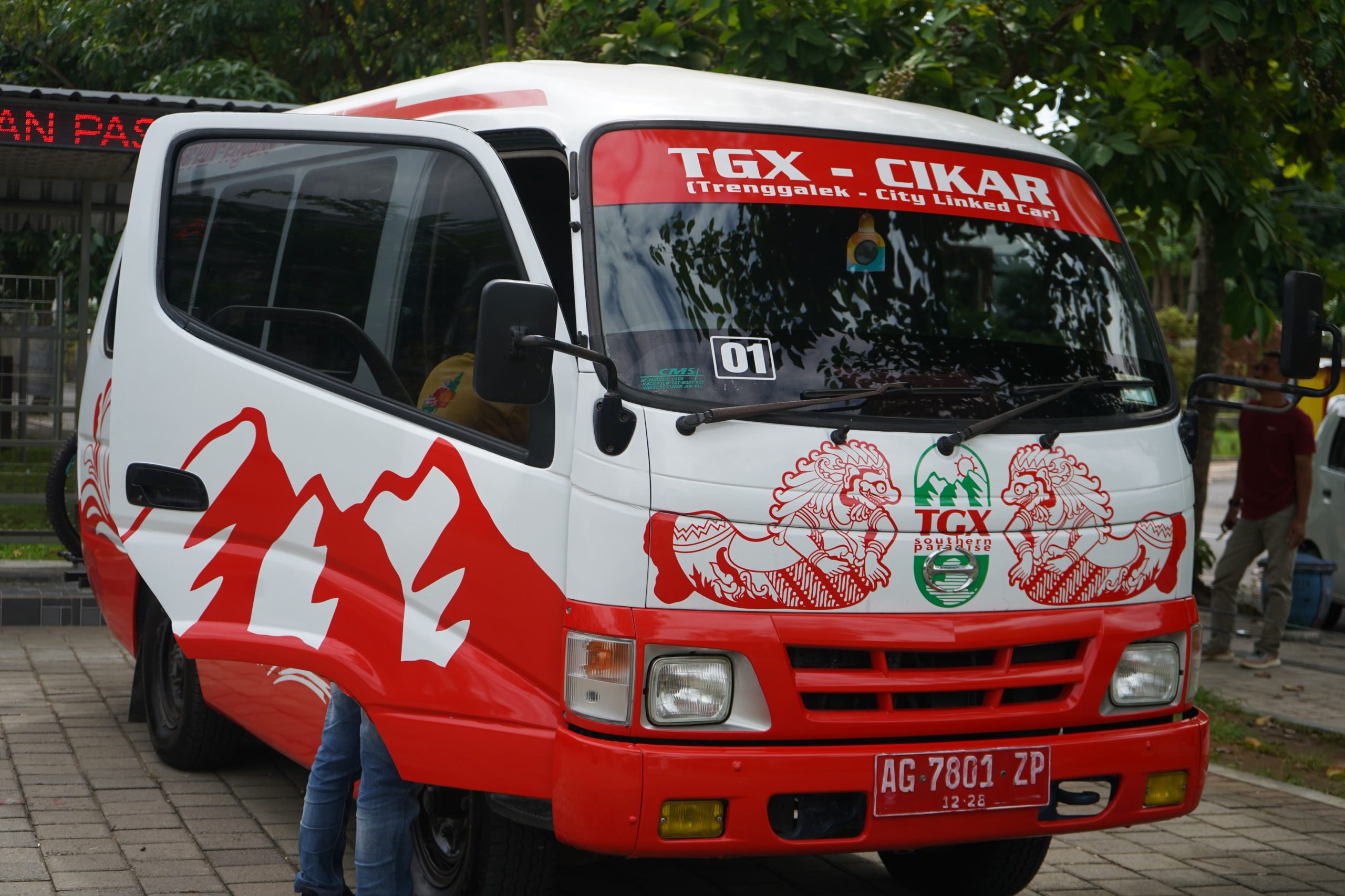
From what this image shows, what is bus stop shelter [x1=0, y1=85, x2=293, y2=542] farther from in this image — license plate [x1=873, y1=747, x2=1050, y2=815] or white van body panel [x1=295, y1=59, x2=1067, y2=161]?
license plate [x1=873, y1=747, x2=1050, y2=815]

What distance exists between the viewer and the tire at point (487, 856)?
4.21 metres

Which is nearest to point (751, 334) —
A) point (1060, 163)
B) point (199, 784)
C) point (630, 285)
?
point (630, 285)

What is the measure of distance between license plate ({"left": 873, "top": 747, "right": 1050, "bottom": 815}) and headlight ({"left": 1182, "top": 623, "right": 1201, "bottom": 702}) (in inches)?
22.5

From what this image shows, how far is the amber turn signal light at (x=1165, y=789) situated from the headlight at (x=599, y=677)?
4.96 feet

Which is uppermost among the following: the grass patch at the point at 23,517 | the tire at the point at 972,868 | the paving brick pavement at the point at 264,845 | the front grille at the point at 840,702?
the front grille at the point at 840,702

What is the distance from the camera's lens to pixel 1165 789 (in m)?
4.29

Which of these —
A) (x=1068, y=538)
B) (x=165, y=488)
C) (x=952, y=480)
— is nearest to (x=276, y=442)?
(x=165, y=488)

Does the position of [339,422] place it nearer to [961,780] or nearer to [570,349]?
[570,349]

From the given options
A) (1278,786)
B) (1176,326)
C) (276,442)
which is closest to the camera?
(276,442)

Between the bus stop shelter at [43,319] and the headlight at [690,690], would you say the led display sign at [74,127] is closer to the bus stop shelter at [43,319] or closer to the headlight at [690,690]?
the bus stop shelter at [43,319]

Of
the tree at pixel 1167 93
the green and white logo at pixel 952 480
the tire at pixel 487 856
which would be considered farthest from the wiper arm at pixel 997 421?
the tree at pixel 1167 93

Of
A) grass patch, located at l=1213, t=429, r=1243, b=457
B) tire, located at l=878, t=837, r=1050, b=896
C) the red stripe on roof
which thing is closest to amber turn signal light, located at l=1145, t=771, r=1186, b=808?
tire, located at l=878, t=837, r=1050, b=896

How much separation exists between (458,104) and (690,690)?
78.3 inches

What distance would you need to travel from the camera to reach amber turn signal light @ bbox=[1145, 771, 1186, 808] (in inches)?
167
